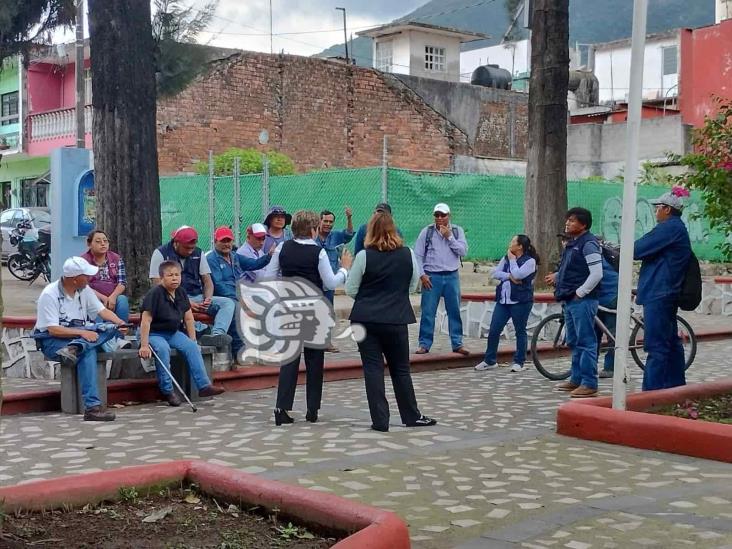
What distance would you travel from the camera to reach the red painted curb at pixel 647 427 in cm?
687

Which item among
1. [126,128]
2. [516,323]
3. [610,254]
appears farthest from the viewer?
[516,323]

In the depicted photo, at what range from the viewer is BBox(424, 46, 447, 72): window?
4709cm

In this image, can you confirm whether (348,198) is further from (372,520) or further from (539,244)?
(372,520)

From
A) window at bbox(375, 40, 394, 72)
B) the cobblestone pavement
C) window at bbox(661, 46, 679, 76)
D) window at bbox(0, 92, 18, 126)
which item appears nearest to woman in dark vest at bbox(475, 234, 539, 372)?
the cobblestone pavement

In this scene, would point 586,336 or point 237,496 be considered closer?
point 237,496

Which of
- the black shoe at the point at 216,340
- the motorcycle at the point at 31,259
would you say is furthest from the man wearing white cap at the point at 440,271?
the motorcycle at the point at 31,259

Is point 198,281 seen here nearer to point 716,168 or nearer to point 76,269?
point 76,269

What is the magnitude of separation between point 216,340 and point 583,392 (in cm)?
343

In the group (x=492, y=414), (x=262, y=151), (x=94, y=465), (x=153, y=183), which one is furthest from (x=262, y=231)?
(x=262, y=151)

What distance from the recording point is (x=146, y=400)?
9.49 meters

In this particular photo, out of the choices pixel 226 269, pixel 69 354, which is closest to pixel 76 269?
pixel 69 354

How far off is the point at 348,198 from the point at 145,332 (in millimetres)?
9395

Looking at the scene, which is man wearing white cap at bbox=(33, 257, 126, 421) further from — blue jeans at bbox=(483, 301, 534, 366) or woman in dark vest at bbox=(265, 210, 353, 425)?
blue jeans at bbox=(483, 301, 534, 366)

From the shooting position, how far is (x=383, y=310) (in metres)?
7.95
